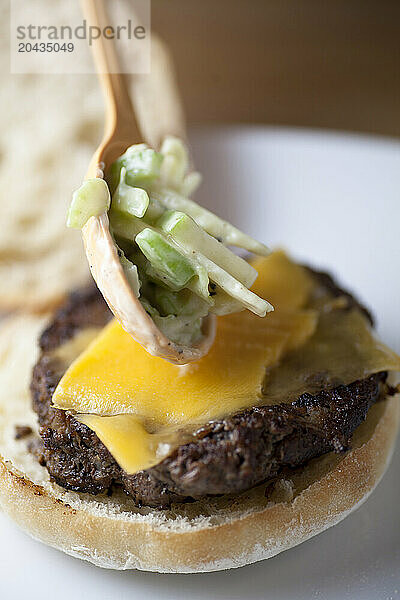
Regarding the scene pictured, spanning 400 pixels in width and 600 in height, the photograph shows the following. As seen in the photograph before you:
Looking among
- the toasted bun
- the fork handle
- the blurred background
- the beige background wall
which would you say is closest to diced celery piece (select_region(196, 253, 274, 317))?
the toasted bun

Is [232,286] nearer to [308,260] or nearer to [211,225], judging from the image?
[211,225]

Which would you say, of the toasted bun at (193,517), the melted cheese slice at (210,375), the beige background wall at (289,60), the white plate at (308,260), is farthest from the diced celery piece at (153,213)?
the beige background wall at (289,60)

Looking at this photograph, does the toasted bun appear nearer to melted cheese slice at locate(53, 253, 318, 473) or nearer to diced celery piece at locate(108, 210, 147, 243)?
melted cheese slice at locate(53, 253, 318, 473)

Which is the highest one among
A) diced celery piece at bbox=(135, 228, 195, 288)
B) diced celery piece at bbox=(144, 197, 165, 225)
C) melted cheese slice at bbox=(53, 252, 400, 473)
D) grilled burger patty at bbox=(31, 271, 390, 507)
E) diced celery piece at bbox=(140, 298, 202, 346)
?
diced celery piece at bbox=(144, 197, 165, 225)

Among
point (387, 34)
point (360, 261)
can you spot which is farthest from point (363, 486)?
point (387, 34)

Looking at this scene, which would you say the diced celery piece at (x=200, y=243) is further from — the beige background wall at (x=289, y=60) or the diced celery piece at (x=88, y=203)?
the beige background wall at (x=289, y=60)

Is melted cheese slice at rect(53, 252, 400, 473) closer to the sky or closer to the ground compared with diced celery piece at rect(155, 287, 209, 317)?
closer to the ground
